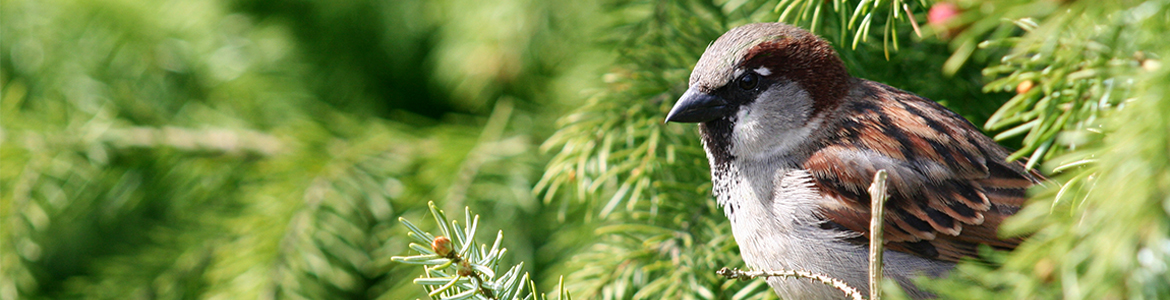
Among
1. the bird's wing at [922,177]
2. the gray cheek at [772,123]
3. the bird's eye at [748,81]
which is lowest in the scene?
the bird's wing at [922,177]

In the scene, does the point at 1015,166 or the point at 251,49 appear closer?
the point at 1015,166

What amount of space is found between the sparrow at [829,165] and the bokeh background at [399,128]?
0.08m

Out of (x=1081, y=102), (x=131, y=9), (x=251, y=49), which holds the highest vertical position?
(x=131, y=9)

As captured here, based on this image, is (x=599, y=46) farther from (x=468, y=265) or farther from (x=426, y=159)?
(x=468, y=265)

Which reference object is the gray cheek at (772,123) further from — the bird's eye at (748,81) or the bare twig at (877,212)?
the bare twig at (877,212)

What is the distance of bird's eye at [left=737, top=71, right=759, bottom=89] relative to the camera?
54.7 inches

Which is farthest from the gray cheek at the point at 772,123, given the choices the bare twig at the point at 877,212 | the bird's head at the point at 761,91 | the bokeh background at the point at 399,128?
the bare twig at the point at 877,212

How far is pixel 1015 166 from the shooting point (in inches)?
53.6

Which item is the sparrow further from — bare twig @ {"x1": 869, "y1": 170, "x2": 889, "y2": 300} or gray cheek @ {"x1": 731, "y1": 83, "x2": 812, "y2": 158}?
bare twig @ {"x1": 869, "y1": 170, "x2": 889, "y2": 300}

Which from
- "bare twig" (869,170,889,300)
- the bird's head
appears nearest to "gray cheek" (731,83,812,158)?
the bird's head

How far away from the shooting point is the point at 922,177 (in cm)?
134

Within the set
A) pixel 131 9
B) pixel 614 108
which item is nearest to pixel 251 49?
pixel 131 9

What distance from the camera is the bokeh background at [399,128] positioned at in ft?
4.32

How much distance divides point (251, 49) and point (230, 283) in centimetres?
98
